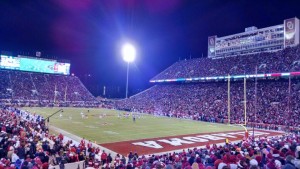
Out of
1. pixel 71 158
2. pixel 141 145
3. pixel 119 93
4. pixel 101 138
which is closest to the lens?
pixel 71 158

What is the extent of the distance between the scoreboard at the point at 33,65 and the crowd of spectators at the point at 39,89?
206cm

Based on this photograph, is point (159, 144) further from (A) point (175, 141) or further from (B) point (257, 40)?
(B) point (257, 40)

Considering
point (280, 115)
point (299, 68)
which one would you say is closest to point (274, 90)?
point (299, 68)

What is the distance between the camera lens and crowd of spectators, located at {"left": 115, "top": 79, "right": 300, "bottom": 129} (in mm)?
37291

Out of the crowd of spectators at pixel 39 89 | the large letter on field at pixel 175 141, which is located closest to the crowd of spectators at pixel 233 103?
the large letter on field at pixel 175 141

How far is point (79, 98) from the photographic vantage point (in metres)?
76.3

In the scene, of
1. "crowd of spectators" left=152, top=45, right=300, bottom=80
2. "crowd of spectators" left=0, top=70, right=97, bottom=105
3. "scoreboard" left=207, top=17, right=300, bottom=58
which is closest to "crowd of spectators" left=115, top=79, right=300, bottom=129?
"crowd of spectators" left=152, top=45, right=300, bottom=80

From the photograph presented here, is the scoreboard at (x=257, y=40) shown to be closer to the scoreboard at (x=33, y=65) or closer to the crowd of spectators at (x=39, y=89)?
the crowd of spectators at (x=39, y=89)

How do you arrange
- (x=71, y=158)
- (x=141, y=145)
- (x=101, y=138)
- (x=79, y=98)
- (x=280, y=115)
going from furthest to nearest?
(x=79, y=98)
(x=280, y=115)
(x=101, y=138)
(x=141, y=145)
(x=71, y=158)

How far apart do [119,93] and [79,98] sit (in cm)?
3037

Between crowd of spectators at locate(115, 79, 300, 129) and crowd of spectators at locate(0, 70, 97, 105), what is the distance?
2056cm

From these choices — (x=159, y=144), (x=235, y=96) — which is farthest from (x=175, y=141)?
(x=235, y=96)

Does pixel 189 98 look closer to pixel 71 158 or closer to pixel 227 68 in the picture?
pixel 227 68

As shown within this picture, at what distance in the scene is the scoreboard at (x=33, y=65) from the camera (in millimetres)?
74062
